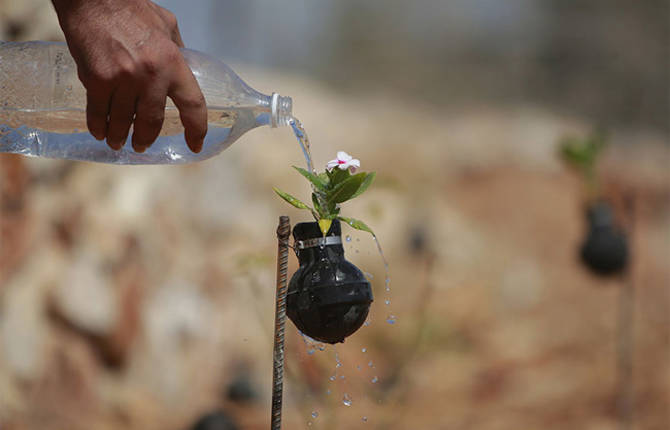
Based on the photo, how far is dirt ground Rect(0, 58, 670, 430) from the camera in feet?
16.6

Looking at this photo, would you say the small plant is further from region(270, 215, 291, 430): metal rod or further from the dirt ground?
the dirt ground

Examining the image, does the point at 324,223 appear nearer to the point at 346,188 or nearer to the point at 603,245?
the point at 346,188

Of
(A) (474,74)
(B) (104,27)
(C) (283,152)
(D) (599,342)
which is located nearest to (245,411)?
(C) (283,152)

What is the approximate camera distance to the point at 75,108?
1.61 meters

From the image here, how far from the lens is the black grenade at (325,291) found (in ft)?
4.46

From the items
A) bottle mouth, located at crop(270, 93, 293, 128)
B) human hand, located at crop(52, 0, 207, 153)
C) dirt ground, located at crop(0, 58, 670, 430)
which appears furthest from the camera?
dirt ground, located at crop(0, 58, 670, 430)

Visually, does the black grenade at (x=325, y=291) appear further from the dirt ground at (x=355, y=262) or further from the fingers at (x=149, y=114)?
the fingers at (x=149, y=114)

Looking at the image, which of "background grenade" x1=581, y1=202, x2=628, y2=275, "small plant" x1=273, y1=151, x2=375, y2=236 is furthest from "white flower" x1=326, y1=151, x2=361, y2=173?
"background grenade" x1=581, y1=202, x2=628, y2=275

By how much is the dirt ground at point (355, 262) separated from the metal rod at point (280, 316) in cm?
11

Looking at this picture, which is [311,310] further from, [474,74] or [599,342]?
[474,74]

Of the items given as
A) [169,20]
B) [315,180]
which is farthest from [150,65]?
[315,180]

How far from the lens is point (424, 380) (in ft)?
26.3

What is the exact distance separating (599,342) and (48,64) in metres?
8.95

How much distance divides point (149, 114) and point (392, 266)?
868 centimetres
